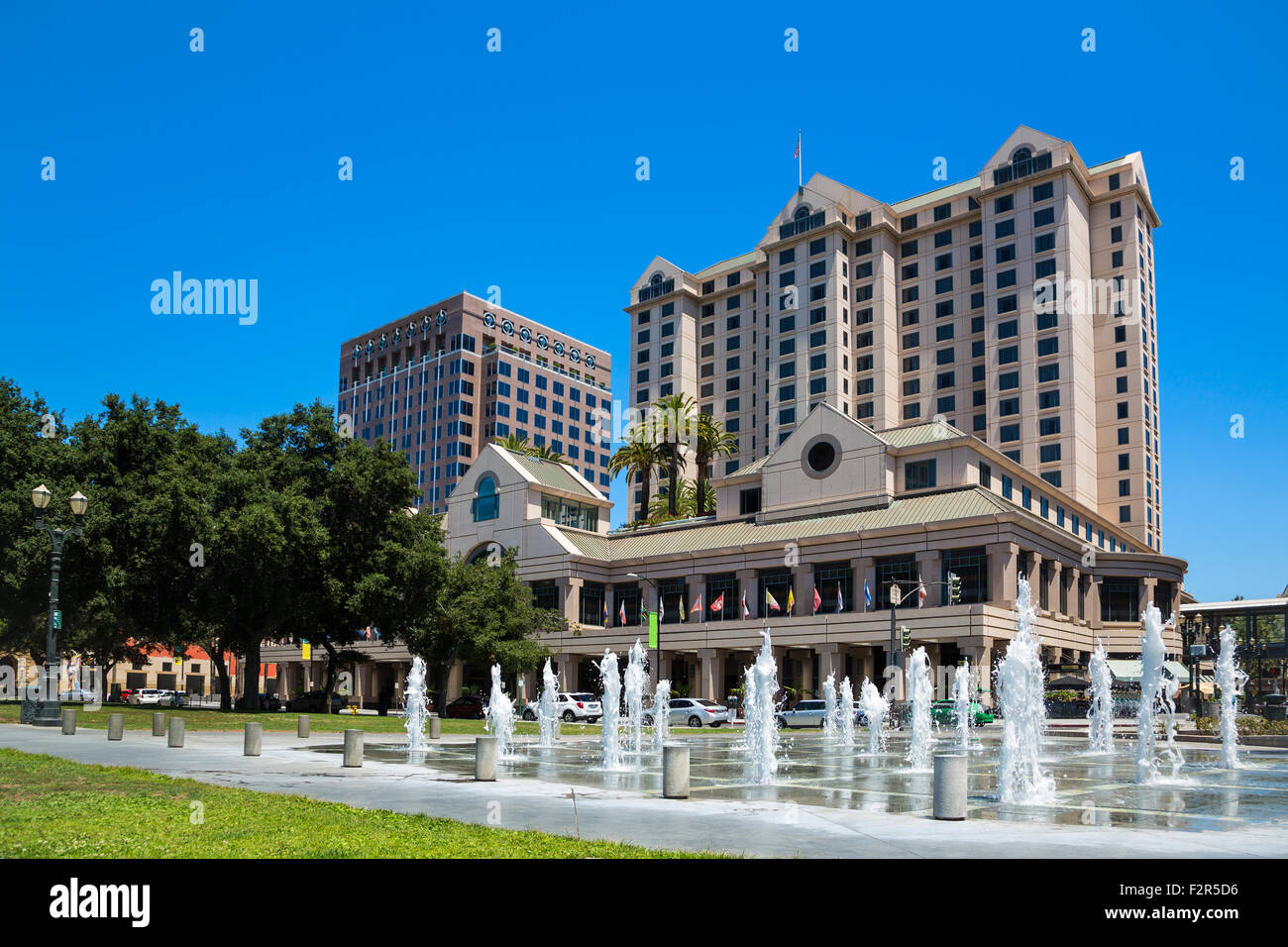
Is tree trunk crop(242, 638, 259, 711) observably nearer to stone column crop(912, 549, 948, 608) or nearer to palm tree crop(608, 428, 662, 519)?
stone column crop(912, 549, 948, 608)

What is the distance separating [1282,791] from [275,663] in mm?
101931

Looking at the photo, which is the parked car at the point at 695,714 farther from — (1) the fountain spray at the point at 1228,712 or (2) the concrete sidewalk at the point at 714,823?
(2) the concrete sidewalk at the point at 714,823

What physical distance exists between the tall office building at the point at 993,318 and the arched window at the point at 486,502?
3417cm

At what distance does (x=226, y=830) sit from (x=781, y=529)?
60956mm

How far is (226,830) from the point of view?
1061 cm

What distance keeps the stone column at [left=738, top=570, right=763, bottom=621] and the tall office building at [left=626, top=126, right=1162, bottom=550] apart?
34.7 m

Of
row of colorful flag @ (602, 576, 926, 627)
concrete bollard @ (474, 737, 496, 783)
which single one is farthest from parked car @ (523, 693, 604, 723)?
concrete bollard @ (474, 737, 496, 783)

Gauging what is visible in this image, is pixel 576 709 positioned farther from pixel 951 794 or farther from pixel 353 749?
pixel 951 794

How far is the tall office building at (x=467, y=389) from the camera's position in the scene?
147875 millimetres

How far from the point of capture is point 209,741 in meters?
29.1

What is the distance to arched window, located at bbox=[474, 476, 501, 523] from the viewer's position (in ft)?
271

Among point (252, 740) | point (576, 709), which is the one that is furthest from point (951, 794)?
point (576, 709)

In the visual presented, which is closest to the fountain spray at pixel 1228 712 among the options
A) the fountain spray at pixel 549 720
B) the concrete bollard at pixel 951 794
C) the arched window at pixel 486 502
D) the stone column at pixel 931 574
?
the concrete bollard at pixel 951 794

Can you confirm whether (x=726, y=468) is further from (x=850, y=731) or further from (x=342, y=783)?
(x=342, y=783)
